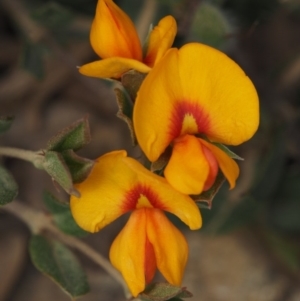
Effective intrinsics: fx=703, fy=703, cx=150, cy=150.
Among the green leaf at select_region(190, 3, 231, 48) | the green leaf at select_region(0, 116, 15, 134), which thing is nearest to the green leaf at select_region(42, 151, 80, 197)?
the green leaf at select_region(0, 116, 15, 134)

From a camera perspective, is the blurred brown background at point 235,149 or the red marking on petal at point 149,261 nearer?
the red marking on petal at point 149,261

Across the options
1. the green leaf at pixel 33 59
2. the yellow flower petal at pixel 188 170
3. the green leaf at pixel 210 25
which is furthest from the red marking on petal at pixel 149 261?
the green leaf at pixel 33 59

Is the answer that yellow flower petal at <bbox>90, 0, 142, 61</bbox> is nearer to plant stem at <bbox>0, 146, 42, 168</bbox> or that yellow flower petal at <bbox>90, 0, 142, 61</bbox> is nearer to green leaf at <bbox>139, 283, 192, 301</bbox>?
plant stem at <bbox>0, 146, 42, 168</bbox>

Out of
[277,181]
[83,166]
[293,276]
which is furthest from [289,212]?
[83,166]

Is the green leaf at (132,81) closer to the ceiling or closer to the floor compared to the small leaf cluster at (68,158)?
closer to the ceiling

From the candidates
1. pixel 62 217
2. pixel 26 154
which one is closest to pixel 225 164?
pixel 26 154

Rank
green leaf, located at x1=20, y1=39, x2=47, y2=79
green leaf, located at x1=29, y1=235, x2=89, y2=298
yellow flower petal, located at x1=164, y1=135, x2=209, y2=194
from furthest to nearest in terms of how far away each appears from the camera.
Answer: green leaf, located at x1=20, y1=39, x2=47, y2=79
green leaf, located at x1=29, y1=235, x2=89, y2=298
yellow flower petal, located at x1=164, y1=135, x2=209, y2=194

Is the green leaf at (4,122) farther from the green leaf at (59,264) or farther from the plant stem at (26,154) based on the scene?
the green leaf at (59,264)

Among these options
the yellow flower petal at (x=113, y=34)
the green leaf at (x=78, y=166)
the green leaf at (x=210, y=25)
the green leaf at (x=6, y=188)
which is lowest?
the green leaf at (x=6, y=188)
